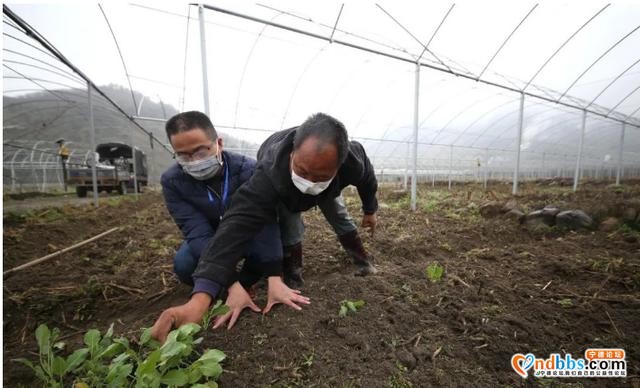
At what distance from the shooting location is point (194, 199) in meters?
2.16

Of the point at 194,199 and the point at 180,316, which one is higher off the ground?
the point at 194,199

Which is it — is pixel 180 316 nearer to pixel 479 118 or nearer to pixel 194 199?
pixel 194 199

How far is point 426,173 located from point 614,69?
11.9 m

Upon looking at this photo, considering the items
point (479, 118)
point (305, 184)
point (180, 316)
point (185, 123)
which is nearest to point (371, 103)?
point (479, 118)

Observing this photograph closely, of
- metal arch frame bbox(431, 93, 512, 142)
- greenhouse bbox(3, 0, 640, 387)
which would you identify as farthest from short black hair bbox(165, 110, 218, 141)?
metal arch frame bbox(431, 93, 512, 142)

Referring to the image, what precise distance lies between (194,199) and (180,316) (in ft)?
3.34

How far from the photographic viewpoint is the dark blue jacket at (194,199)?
81.7 inches

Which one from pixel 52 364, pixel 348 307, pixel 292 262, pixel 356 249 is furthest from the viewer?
pixel 356 249

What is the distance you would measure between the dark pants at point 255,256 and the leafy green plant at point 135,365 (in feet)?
2.46

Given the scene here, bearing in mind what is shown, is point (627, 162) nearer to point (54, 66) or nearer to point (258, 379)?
point (258, 379)

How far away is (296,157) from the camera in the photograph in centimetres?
150

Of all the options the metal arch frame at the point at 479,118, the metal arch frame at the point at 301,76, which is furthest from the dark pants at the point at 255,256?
the metal arch frame at the point at 479,118

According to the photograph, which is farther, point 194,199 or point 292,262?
point 292,262

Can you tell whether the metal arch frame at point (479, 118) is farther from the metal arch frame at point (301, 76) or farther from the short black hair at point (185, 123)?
the short black hair at point (185, 123)
